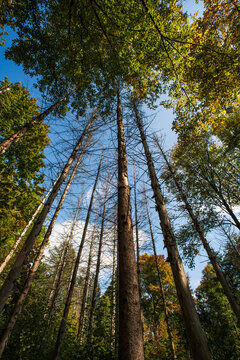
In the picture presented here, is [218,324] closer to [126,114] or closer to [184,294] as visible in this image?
[184,294]

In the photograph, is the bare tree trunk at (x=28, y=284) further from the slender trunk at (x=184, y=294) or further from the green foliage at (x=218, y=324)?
the green foliage at (x=218, y=324)

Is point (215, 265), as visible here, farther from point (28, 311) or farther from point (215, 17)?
point (215, 17)

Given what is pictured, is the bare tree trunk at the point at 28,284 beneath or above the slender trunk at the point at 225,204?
beneath

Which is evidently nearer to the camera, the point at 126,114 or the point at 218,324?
the point at 126,114

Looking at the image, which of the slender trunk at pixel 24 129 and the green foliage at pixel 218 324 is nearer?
the slender trunk at pixel 24 129

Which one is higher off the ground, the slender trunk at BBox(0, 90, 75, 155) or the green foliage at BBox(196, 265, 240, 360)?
the slender trunk at BBox(0, 90, 75, 155)

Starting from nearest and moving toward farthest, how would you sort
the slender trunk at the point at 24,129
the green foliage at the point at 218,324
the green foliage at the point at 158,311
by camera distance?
1. the slender trunk at the point at 24,129
2. the green foliage at the point at 218,324
3. the green foliage at the point at 158,311

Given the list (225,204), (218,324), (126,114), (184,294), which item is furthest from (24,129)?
(218,324)

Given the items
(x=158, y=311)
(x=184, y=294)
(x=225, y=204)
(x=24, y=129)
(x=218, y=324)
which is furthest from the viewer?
(x=158, y=311)

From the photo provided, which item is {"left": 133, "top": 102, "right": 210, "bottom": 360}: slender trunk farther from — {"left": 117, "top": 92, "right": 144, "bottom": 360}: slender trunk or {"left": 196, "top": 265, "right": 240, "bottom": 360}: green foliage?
{"left": 196, "top": 265, "right": 240, "bottom": 360}: green foliage

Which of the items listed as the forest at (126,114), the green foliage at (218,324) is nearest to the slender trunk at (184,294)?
the forest at (126,114)

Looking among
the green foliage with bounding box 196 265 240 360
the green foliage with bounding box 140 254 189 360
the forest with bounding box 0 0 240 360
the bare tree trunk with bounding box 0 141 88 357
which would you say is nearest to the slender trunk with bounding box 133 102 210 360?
the forest with bounding box 0 0 240 360

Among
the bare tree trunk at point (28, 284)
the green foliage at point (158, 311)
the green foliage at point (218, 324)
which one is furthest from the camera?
the green foliage at point (158, 311)

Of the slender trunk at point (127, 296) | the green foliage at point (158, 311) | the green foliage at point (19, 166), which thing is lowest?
the slender trunk at point (127, 296)
